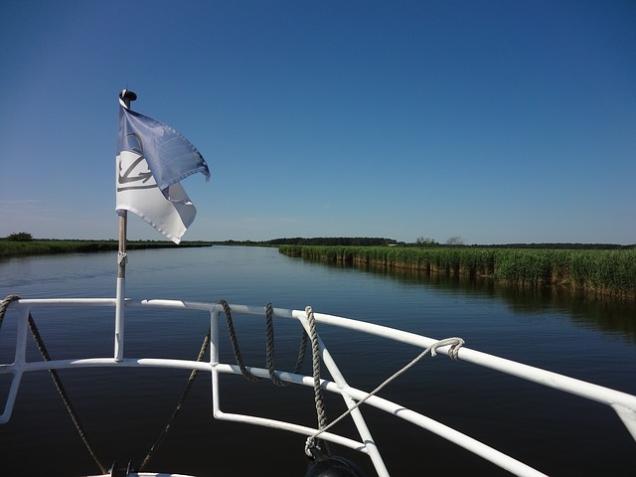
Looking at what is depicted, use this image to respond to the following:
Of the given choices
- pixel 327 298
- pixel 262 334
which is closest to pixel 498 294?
pixel 327 298

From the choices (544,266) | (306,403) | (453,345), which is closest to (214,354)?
(453,345)

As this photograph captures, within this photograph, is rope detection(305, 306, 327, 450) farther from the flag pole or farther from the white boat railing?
the flag pole

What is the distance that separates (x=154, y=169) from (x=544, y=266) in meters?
26.7

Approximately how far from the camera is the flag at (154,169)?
342 cm

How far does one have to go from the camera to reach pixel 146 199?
11.7ft

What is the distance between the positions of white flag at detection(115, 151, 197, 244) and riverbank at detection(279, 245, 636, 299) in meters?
21.9

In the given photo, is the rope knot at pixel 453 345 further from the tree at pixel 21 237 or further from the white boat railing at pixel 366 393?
the tree at pixel 21 237

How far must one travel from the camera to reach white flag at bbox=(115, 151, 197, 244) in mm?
3547

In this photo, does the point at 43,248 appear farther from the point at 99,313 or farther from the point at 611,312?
the point at 611,312

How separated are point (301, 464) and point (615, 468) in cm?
373

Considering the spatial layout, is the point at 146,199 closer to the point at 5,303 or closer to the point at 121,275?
the point at 121,275

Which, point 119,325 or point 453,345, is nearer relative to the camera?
point 453,345

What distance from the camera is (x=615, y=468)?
203 inches

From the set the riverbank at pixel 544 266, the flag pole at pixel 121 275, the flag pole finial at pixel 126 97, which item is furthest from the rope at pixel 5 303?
the riverbank at pixel 544 266
